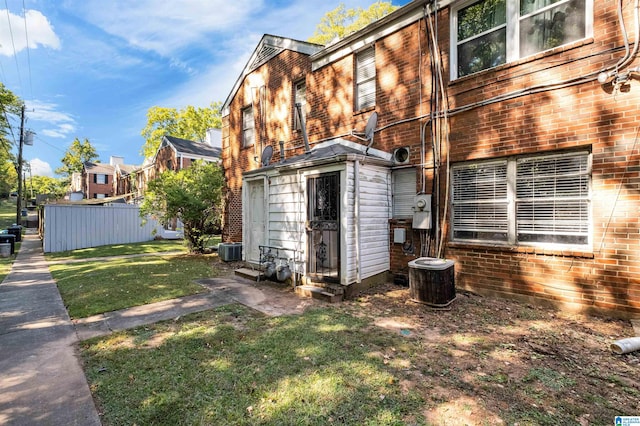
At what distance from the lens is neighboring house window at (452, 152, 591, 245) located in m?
4.91

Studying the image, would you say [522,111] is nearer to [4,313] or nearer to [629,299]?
[629,299]

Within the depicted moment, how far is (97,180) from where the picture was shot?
45250 millimetres

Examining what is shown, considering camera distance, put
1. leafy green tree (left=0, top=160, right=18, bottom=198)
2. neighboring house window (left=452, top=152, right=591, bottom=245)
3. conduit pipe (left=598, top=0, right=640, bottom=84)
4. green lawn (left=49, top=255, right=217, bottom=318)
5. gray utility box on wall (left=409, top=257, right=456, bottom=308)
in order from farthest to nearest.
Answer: leafy green tree (left=0, top=160, right=18, bottom=198)
green lawn (left=49, top=255, right=217, bottom=318)
gray utility box on wall (left=409, top=257, right=456, bottom=308)
neighboring house window (left=452, top=152, right=591, bottom=245)
conduit pipe (left=598, top=0, right=640, bottom=84)

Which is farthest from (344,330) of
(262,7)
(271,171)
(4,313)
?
(262,7)

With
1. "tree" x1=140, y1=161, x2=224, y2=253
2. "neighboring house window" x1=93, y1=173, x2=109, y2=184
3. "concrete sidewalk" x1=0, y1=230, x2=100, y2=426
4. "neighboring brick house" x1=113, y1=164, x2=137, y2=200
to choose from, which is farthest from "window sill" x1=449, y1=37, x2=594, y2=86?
"neighboring house window" x1=93, y1=173, x2=109, y2=184

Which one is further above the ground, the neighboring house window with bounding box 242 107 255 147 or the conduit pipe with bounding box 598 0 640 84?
the neighboring house window with bounding box 242 107 255 147

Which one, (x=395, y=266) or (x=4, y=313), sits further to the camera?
(x=395, y=266)

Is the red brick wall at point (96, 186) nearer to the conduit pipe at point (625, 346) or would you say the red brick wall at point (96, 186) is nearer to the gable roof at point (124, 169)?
the gable roof at point (124, 169)

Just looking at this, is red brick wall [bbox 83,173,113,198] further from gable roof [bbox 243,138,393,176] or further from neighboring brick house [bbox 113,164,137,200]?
gable roof [bbox 243,138,393,176]

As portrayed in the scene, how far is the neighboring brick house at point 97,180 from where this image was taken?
4475 cm

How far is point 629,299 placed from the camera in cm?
440

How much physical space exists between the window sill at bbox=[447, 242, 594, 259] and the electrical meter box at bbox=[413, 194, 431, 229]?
0.66 metres

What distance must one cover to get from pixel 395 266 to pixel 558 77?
4.67 metres

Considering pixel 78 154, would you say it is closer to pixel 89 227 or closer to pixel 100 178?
pixel 100 178
